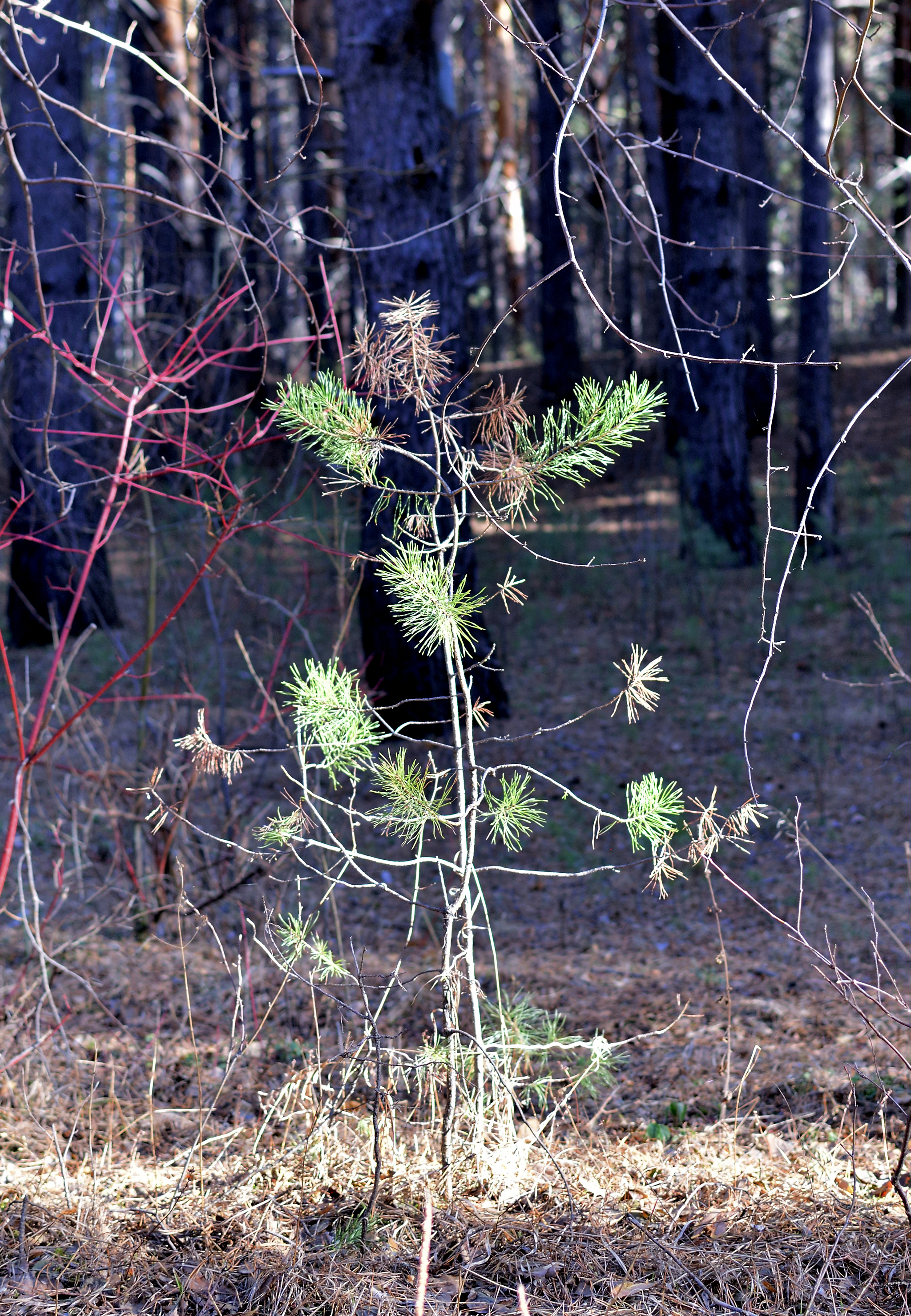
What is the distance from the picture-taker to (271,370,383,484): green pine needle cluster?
2.12 metres

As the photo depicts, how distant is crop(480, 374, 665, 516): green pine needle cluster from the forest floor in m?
0.99

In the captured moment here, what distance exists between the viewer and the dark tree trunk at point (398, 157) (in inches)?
221

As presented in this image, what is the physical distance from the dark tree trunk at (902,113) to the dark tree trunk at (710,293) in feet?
27.9

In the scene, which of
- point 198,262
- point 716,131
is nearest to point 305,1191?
point 198,262

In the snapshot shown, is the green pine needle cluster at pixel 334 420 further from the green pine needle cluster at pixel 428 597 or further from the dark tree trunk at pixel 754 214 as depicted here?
the dark tree trunk at pixel 754 214

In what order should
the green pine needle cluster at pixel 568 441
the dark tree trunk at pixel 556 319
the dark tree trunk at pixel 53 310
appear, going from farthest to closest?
the dark tree trunk at pixel 556 319 < the dark tree trunk at pixel 53 310 < the green pine needle cluster at pixel 568 441

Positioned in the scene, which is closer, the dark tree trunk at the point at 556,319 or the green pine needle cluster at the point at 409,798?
the green pine needle cluster at the point at 409,798

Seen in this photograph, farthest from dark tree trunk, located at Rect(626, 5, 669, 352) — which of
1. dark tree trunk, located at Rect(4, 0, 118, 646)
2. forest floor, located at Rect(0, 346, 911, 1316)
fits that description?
forest floor, located at Rect(0, 346, 911, 1316)

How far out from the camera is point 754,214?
54.3 feet

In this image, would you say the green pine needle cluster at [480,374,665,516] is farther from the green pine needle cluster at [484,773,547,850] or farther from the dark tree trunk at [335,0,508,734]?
the dark tree trunk at [335,0,508,734]

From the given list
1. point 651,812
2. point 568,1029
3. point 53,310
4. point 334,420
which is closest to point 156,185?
point 53,310

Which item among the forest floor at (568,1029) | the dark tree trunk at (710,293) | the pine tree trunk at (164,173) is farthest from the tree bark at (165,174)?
the dark tree trunk at (710,293)

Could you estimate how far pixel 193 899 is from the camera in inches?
165

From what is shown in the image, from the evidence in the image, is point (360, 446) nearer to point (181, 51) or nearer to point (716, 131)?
point (716, 131)
